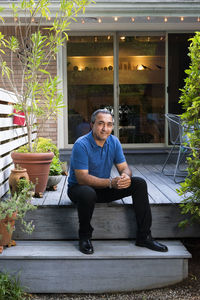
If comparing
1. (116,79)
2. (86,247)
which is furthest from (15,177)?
(116,79)

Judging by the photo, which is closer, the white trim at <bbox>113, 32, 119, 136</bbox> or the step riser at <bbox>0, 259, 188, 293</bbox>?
the step riser at <bbox>0, 259, 188, 293</bbox>

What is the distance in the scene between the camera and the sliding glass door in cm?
722

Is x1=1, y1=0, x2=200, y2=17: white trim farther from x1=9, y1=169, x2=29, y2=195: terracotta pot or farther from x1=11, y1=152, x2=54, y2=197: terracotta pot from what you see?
x1=9, y1=169, x2=29, y2=195: terracotta pot

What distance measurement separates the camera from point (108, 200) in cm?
353

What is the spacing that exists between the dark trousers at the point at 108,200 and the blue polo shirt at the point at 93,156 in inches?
6.2

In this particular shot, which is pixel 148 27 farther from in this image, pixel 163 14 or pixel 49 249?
pixel 49 249

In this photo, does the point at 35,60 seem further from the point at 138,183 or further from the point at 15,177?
the point at 138,183

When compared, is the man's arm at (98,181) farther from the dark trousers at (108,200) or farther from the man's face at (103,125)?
the man's face at (103,125)

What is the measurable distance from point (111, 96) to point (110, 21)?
4.91ft

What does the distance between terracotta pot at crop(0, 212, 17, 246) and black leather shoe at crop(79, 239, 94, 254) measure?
0.57m

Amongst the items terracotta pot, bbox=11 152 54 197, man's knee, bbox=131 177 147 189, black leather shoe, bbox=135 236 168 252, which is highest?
terracotta pot, bbox=11 152 54 197

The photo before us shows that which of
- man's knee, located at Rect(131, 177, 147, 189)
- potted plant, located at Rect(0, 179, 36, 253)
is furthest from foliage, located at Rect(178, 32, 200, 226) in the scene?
potted plant, located at Rect(0, 179, 36, 253)

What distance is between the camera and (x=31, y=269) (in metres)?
3.20

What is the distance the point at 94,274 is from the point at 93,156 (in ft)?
3.15
